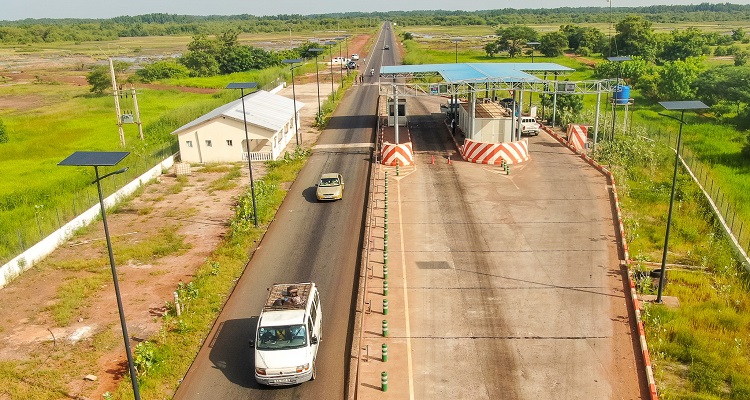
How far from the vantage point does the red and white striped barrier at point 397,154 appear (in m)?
40.8

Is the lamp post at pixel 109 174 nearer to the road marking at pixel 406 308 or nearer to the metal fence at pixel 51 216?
the road marking at pixel 406 308

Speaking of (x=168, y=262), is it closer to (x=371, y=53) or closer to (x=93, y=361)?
(x=93, y=361)

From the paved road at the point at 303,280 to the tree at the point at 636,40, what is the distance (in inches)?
2820

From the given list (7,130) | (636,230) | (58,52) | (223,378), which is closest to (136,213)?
(223,378)

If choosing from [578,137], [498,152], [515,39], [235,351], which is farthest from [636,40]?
[235,351]

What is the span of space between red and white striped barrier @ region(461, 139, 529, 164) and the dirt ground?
626 inches

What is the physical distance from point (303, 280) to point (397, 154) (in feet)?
60.1

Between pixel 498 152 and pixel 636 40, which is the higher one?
pixel 636 40

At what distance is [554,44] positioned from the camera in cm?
11581

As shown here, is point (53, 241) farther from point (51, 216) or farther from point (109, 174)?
point (109, 174)

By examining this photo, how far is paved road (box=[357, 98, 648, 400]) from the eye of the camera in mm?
17266

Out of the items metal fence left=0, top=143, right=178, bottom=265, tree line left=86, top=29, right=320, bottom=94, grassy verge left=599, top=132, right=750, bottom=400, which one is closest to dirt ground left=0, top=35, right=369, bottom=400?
metal fence left=0, top=143, right=178, bottom=265

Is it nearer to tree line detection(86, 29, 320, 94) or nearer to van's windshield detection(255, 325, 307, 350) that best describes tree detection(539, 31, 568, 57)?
tree line detection(86, 29, 320, 94)

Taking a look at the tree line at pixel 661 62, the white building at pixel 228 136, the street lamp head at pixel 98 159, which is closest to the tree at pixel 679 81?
the tree line at pixel 661 62
